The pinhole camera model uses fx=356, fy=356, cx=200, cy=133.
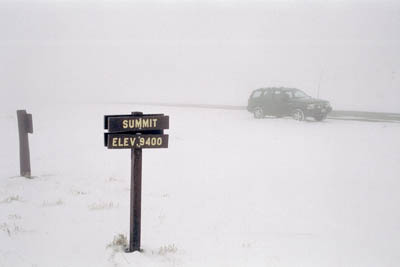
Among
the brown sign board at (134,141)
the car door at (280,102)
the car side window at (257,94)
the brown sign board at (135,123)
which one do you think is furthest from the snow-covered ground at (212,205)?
the car side window at (257,94)

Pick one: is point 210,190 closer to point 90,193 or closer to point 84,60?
point 90,193

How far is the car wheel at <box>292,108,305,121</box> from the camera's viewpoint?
16344 millimetres

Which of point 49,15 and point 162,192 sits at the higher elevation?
point 49,15

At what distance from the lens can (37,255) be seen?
3816 mm

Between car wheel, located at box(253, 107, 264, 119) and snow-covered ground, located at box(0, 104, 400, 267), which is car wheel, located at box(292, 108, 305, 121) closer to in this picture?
car wheel, located at box(253, 107, 264, 119)

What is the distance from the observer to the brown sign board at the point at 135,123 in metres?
3.70

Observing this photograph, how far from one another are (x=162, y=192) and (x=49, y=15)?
58.8m

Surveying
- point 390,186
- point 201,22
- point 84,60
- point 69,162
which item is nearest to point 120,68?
point 84,60

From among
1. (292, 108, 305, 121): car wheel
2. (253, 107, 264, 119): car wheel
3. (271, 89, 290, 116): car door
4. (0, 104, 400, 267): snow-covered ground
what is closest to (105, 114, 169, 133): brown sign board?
(0, 104, 400, 267): snow-covered ground

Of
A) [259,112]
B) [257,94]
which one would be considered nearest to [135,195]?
[259,112]

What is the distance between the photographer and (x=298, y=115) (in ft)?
54.1

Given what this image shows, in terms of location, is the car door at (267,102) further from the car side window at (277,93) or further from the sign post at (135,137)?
the sign post at (135,137)

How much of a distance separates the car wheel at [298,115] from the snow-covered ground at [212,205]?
5443mm

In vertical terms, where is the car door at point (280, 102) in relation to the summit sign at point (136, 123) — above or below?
below
